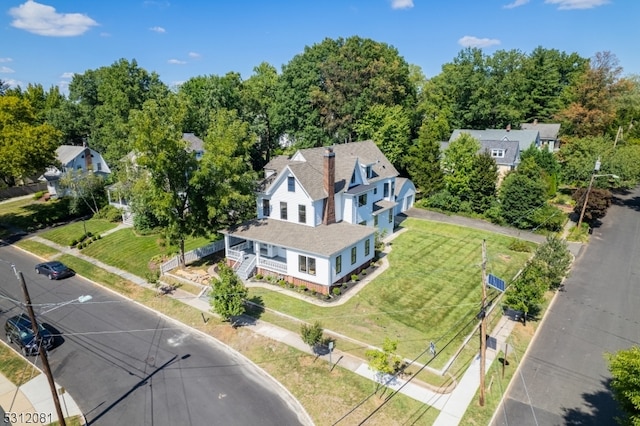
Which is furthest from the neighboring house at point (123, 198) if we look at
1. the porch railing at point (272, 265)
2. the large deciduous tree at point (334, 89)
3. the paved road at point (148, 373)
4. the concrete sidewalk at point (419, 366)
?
the concrete sidewalk at point (419, 366)

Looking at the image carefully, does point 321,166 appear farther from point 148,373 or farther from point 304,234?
point 148,373

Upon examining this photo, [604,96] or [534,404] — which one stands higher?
[604,96]

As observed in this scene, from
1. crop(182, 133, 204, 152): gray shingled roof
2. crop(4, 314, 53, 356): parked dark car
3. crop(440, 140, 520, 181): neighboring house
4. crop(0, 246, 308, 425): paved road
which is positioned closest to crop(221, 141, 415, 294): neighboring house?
crop(0, 246, 308, 425): paved road

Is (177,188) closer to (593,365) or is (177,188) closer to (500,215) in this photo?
(593,365)

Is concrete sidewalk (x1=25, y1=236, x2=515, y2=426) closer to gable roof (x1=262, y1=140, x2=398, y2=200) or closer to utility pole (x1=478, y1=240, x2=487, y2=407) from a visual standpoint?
utility pole (x1=478, y1=240, x2=487, y2=407)

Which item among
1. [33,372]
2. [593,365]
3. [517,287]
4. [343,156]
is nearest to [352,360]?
[517,287]

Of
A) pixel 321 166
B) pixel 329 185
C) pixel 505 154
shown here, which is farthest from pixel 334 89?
pixel 329 185

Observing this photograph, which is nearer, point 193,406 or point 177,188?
point 193,406
